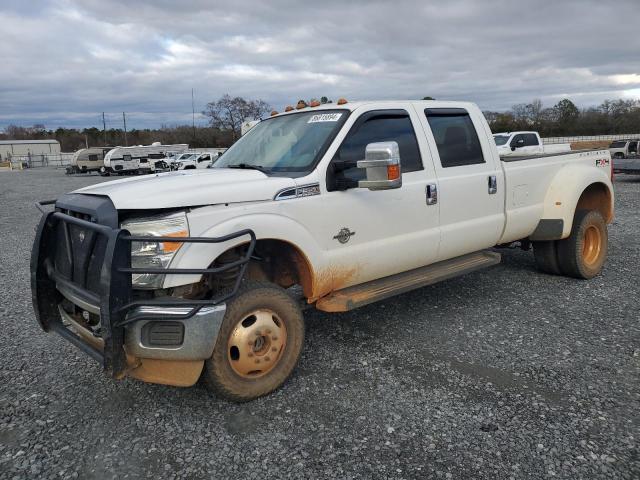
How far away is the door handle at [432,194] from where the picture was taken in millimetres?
4645

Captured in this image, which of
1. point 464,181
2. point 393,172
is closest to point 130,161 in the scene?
point 464,181

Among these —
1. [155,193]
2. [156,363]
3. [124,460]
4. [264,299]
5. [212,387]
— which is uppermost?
[155,193]

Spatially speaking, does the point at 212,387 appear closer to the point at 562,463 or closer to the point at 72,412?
the point at 72,412

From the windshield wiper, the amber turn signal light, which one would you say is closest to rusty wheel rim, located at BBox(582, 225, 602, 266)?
the amber turn signal light

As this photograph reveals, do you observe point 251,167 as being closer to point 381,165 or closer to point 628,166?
point 381,165

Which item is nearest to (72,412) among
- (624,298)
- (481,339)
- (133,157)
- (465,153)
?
(481,339)

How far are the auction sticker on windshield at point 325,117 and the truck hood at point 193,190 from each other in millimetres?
796

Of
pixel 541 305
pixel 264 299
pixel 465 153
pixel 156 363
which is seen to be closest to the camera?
pixel 156 363

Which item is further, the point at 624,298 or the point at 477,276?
the point at 477,276

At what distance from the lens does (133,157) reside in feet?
136

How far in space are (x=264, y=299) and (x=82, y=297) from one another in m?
→ 1.15

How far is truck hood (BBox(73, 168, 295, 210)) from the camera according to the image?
3.28 meters

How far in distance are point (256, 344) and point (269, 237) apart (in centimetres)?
72

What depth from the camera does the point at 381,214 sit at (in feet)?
14.1
